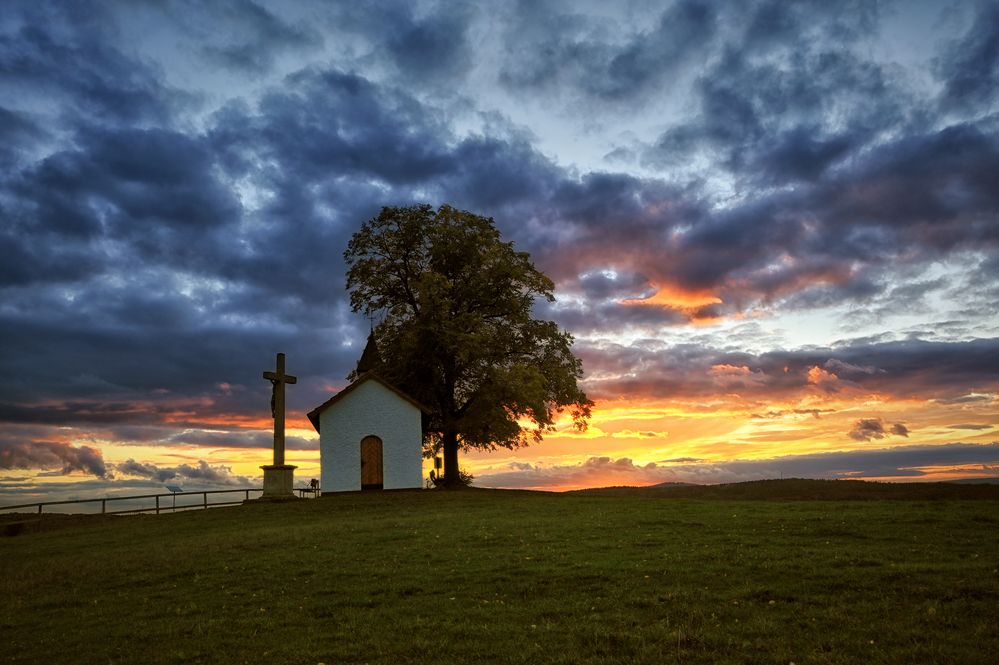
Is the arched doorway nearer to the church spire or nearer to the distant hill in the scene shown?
the church spire

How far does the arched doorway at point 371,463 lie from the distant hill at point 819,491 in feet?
38.1

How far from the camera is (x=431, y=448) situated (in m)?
45.8

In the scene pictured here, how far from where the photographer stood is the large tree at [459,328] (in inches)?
1629

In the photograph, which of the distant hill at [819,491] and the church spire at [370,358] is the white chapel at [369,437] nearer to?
the church spire at [370,358]

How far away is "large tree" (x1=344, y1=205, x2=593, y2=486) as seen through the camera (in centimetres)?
4138

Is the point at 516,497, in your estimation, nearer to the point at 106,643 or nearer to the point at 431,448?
the point at 431,448

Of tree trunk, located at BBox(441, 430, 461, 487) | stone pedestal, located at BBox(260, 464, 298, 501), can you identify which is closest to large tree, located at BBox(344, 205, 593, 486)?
tree trunk, located at BBox(441, 430, 461, 487)

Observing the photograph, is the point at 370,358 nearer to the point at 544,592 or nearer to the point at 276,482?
the point at 276,482

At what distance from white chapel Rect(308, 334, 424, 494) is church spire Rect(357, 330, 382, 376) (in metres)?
4.51

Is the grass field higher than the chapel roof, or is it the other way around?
the chapel roof

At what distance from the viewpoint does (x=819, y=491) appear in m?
31.0

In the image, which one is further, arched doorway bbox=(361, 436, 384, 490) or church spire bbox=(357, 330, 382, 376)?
church spire bbox=(357, 330, 382, 376)

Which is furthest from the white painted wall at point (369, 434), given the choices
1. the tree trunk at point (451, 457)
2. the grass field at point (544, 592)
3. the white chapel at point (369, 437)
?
the grass field at point (544, 592)

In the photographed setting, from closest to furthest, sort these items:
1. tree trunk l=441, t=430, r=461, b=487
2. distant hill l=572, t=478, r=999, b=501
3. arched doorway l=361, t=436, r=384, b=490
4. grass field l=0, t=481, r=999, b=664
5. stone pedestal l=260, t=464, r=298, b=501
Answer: grass field l=0, t=481, r=999, b=664 < distant hill l=572, t=478, r=999, b=501 < stone pedestal l=260, t=464, r=298, b=501 < arched doorway l=361, t=436, r=384, b=490 < tree trunk l=441, t=430, r=461, b=487
